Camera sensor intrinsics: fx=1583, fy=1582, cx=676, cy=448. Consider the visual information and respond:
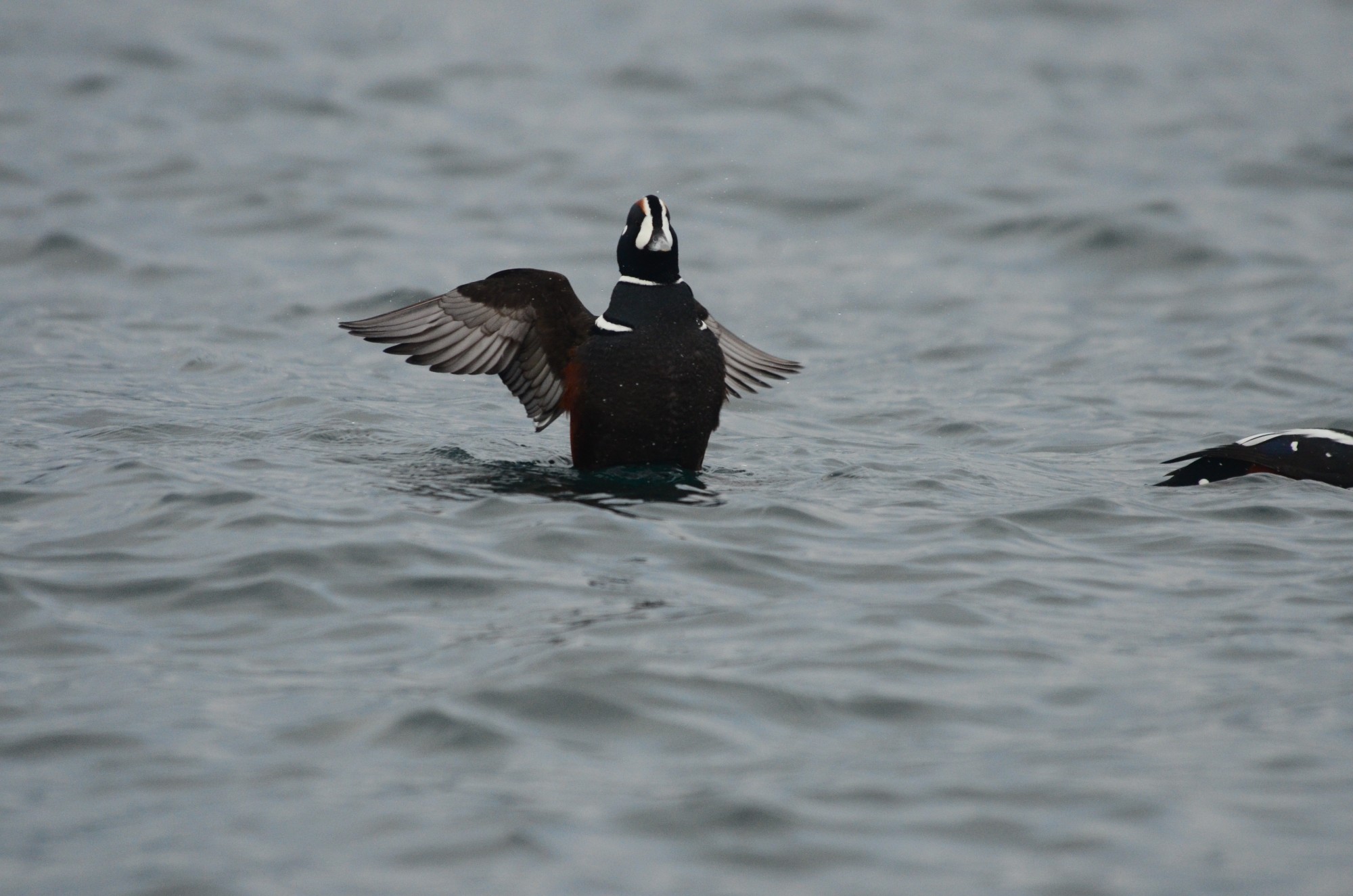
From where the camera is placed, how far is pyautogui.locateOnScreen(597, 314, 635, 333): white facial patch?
761cm

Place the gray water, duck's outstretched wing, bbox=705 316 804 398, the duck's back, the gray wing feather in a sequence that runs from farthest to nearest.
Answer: duck's outstretched wing, bbox=705 316 804 398 → the gray wing feather → the duck's back → the gray water

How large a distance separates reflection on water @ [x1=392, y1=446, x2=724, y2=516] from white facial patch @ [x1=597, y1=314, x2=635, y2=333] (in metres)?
0.69

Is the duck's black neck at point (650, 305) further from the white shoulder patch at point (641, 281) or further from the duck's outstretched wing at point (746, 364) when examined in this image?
the duck's outstretched wing at point (746, 364)

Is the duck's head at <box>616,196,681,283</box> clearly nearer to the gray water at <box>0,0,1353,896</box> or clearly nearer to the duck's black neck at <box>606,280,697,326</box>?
the duck's black neck at <box>606,280,697,326</box>

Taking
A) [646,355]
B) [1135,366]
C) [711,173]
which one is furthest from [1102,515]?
[711,173]

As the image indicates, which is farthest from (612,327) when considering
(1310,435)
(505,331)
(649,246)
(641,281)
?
(1310,435)

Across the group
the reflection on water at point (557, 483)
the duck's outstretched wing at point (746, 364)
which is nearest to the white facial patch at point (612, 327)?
the reflection on water at point (557, 483)

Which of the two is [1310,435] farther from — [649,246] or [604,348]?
[604,348]

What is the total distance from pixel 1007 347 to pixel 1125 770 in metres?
7.73

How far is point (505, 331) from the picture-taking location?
8078 millimetres

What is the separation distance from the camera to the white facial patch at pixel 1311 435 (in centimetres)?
809

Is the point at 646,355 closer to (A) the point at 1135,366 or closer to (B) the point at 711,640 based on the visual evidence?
(B) the point at 711,640

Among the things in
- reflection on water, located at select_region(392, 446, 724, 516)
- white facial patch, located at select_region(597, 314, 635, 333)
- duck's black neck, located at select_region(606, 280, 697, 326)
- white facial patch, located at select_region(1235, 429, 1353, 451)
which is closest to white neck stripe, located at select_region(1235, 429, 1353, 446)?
white facial patch, located at select_region(1235, 429, 1353, 451)

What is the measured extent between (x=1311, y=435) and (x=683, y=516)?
3.39 metres
